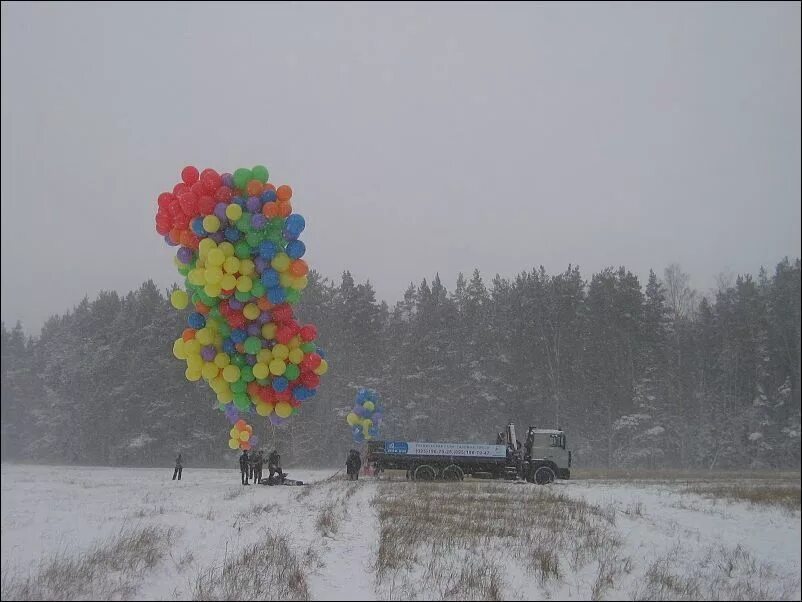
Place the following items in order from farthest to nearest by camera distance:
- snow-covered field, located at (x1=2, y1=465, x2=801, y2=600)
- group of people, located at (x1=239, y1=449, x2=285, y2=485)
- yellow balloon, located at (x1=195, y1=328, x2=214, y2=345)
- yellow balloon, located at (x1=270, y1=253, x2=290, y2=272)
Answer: group of people, located at (x1=239, y1=449, x2=285, y2=485)
yellow balloon, located at (x1=195, y1=328, x2=214, y2=345)
yellow balloon, located at (x1=270, y1=253, x2=290, y2=272)
snow-covered field, located at (x1=2, y1=465, x2=801, y2=600)

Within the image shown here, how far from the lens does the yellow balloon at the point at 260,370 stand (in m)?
13.3

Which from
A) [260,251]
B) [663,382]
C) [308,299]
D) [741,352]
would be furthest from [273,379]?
[308,299]

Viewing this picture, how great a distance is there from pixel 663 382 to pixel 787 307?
3161 centimetres

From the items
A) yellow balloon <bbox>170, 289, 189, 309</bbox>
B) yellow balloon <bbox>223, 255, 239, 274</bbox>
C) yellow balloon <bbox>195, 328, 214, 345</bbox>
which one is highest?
yellow balloon <bbox>223, 255, 239, 274</bbox>

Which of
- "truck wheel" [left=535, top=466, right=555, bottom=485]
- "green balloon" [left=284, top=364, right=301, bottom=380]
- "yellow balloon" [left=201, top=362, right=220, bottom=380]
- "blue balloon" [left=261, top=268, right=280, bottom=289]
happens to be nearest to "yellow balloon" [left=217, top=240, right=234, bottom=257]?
"blue balloon" [left=261, top=268, right=280, bottom=289]

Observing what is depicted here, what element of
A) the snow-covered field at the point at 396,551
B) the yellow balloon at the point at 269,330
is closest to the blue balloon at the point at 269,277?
the yellow balloon at the point at 269,330

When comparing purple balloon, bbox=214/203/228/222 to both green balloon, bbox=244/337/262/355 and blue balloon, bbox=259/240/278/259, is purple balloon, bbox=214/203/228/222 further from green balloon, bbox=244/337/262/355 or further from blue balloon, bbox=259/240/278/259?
green balloon, bbox=244/337/262/355

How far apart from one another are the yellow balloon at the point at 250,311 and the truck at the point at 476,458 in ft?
52.4

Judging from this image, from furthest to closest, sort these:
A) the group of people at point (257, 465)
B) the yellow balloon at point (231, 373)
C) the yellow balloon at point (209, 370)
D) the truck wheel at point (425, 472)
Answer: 1. the truck wheel at point (425, 472)
2. the group of people at point (257, 465)
3. the yellow balloon at point (209, 370)
4. the yellow balloon at point (231, 373)

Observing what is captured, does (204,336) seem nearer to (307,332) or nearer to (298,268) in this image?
(307,332)

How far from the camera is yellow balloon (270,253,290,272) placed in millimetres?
12461

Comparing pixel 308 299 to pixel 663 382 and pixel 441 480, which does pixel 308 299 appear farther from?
pixel 663 382

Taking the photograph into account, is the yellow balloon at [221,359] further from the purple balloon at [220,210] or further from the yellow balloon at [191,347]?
the purple balloon at [220,210]

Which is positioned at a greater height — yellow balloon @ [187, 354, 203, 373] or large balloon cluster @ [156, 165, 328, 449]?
large balloon cluster @ [156, 165, 328, 449]
